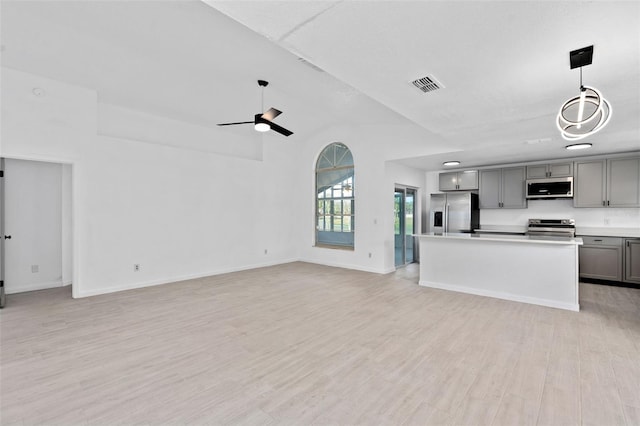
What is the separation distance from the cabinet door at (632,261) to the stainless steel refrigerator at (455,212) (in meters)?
2.46

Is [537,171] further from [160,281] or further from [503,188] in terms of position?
[160,281]

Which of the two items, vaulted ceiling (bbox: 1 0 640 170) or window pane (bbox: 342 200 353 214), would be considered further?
window pane (bbox: 342 200 353 214)

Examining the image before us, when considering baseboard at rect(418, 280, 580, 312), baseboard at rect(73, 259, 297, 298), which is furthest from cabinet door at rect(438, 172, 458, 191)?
baseboard at rect(73, 259, 297, 298)

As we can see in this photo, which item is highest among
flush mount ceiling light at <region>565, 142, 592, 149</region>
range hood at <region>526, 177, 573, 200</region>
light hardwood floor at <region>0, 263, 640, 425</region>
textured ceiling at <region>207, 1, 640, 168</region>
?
textured ceiling at <region>207, 1, 640, 168</region>

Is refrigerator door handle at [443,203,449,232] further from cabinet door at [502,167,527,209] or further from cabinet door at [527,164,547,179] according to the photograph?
cabinet door at [527,164,547,179]

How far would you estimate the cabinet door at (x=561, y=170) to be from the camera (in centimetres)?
566

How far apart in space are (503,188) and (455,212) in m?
1.13

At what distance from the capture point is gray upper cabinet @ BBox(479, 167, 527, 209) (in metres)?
6.16

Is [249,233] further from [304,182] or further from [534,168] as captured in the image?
[534,168]

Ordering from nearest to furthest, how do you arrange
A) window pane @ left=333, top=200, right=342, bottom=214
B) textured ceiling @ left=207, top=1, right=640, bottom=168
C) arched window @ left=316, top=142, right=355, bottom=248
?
textured ceiling @ left=207, top=1, right=640, bottom=168 → arched window @ left=316, top=142, right=355, bottom=248 → window pane @ left=333, top=200, right=342, bottom=214

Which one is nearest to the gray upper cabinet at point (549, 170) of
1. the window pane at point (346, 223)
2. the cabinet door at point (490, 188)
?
the cabinet door at point (490, 188)

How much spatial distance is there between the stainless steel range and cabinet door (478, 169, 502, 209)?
0.80m

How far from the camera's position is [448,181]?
23.3 ft

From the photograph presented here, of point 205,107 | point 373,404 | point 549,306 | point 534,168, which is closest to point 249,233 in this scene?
Result: point 205,107
